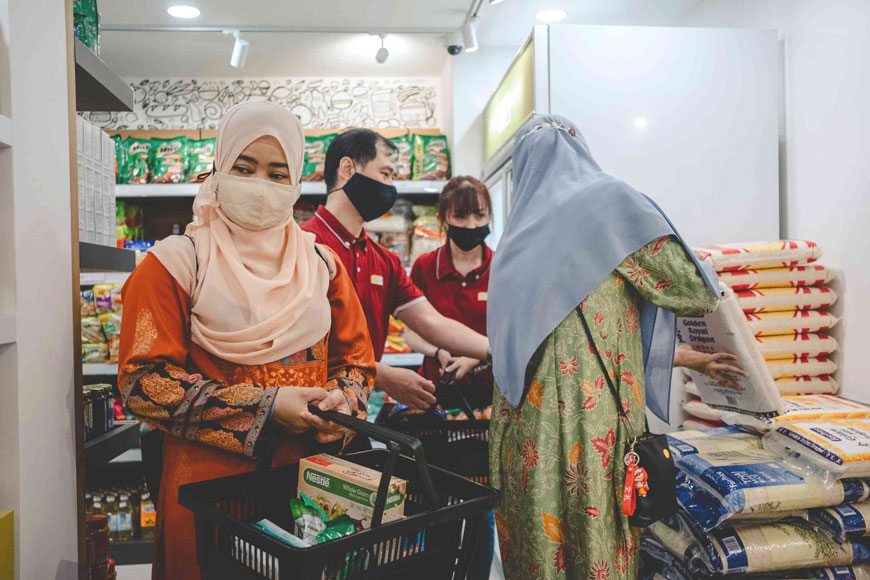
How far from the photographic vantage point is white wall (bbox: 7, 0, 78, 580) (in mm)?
1165

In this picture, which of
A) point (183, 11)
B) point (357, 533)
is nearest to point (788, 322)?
point (357, 533)

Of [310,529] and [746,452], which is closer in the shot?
[310,529]

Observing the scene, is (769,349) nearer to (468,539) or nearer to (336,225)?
(336,225)

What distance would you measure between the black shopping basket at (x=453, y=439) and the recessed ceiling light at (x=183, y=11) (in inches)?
107

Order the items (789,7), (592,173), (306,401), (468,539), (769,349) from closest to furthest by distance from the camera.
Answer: (468,539) < (306,401) < (592,173) < (769,349) < (789,7)

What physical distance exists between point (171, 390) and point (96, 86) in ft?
3.27

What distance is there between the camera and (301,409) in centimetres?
110

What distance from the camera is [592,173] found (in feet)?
5.52

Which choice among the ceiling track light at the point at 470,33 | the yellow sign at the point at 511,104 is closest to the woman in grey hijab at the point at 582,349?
the yellow sign at the point at 511,104

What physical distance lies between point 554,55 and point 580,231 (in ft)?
4.80

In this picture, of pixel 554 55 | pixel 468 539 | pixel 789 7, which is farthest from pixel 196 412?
pixel 789 7

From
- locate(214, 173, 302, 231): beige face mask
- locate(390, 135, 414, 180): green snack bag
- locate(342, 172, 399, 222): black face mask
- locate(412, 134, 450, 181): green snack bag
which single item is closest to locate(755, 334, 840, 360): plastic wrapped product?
locate(342, 172, 399, 222): black face mask

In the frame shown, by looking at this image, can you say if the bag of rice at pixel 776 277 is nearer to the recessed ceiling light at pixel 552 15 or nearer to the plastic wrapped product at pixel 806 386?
the plastic wrapped product at pixel 806 386

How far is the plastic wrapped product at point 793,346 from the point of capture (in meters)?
2.30
